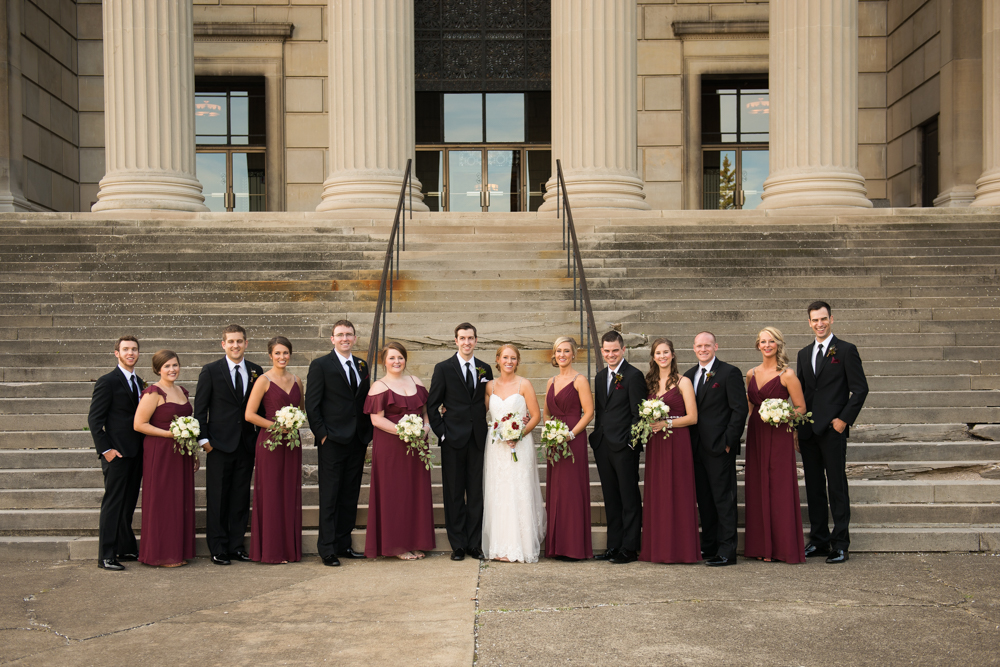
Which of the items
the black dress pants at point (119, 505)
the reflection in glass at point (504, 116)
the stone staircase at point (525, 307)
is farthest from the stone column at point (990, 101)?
the black dress pants at point (119, 505)

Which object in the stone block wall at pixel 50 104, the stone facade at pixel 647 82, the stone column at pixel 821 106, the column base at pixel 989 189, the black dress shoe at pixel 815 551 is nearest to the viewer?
the black dress shoe at pixel 815 551

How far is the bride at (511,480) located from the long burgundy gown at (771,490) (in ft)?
5.56

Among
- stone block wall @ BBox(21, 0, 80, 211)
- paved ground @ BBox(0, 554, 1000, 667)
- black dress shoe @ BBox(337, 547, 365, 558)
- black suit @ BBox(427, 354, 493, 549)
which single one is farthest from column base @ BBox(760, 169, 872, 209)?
stone block wall @ BBox(21, 0, 80, 211)

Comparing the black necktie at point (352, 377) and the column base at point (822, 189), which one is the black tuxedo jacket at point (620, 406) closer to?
the black necktie at point (352, 377)

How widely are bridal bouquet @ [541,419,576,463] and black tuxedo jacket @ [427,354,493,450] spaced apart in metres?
0.58

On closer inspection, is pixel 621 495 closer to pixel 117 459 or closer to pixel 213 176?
pixel 117 459

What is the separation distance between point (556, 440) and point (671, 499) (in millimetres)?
996

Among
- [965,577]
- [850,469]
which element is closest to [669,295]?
[850,469]

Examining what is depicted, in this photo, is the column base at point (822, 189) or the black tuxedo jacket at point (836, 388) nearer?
the black tuxedo jacket at point (836, 388)

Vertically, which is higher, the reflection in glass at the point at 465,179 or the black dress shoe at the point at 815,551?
the reflection in glass at the point at 465,179

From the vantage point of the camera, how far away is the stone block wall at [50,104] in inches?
810

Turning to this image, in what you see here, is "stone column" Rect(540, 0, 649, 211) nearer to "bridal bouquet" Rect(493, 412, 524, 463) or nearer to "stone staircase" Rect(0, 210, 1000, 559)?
"stone staircase" Rect(0, 210, 1000, 559)

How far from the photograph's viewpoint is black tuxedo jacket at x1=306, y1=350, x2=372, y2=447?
7.65 meters

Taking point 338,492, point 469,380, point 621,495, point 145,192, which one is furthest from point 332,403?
point 145,192
